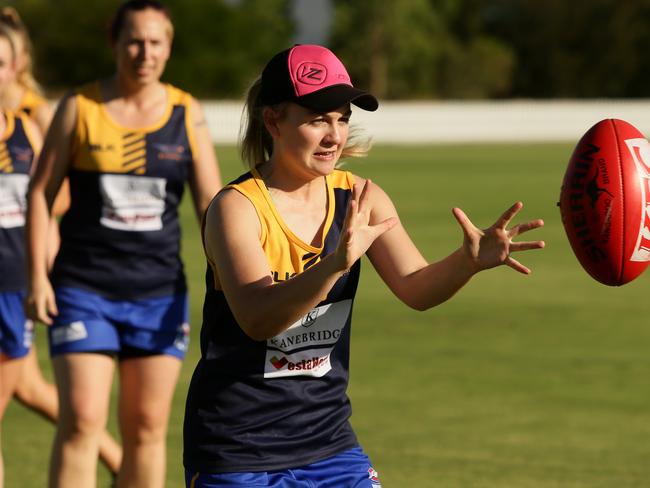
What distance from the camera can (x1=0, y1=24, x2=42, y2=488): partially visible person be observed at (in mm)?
6621

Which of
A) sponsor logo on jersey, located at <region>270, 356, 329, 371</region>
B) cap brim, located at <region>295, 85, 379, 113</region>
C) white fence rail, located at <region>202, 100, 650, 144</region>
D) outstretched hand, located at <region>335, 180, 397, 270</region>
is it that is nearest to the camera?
outstretched hand, located at <region>335, 180, 397, 270</region>

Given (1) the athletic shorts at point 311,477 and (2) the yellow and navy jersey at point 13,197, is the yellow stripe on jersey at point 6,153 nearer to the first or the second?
(2) the yellow and navy jersey at point 13,197

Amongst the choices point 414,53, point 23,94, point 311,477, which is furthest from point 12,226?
point 414,53

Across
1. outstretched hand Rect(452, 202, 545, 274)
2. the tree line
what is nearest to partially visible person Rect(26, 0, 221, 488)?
outstretched hand Rect(452, 202, 545, 274)

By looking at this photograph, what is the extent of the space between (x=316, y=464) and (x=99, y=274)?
6.79ft

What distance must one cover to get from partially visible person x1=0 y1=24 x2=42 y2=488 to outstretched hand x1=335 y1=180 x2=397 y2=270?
297cm

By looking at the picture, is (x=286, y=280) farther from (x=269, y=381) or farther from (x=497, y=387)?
(x=497, y=387)

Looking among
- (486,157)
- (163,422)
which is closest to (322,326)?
(163,422)

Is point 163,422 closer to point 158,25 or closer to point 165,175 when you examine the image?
point 165,175

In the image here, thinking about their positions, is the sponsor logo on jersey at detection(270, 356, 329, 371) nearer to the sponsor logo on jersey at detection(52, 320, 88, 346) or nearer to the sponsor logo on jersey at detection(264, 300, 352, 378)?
the sponsor logo on jersey at detection(264, 300, 352, 378)

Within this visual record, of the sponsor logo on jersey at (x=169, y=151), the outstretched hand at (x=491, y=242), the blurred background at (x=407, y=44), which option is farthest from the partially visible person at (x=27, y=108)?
the blurred background at (x=407, y=44)

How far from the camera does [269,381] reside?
429 cm

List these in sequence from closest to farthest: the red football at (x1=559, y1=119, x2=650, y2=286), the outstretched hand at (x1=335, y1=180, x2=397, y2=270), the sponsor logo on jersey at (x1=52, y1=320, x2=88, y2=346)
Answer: the outstretched hand at (x1=335, y1=180, x2=397, y2=270) < the red football at (x1=559, y1=119, x2=650, y2=286) < the sponsor logo on jersey at (x1=52, y1=320, x2=88, y2=346)

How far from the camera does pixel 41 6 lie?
72.6 m
